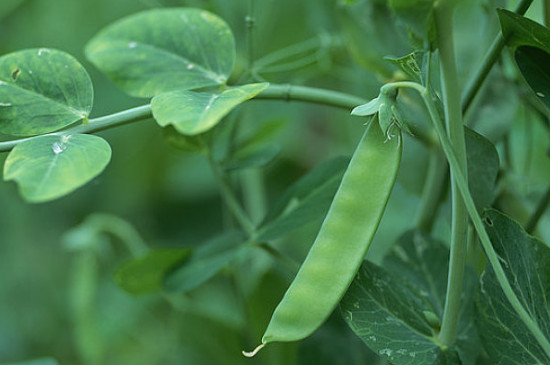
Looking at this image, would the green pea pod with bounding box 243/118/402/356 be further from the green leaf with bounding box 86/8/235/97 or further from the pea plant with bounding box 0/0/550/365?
the green leaf with bounding box 86/8/235/97

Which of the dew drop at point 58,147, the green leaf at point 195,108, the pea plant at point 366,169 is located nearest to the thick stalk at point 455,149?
the pea plant at point 366,169

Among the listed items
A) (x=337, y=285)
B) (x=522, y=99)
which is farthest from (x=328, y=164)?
(x=522, y=99)

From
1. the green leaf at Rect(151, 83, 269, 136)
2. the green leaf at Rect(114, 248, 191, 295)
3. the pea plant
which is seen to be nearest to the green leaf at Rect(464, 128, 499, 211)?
the pea plant

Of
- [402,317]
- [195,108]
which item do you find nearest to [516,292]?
[402,317]

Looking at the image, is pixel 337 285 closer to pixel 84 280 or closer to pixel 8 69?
pixel 8 69

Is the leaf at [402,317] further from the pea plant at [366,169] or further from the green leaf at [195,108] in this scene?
the green leaf at [195,108]
